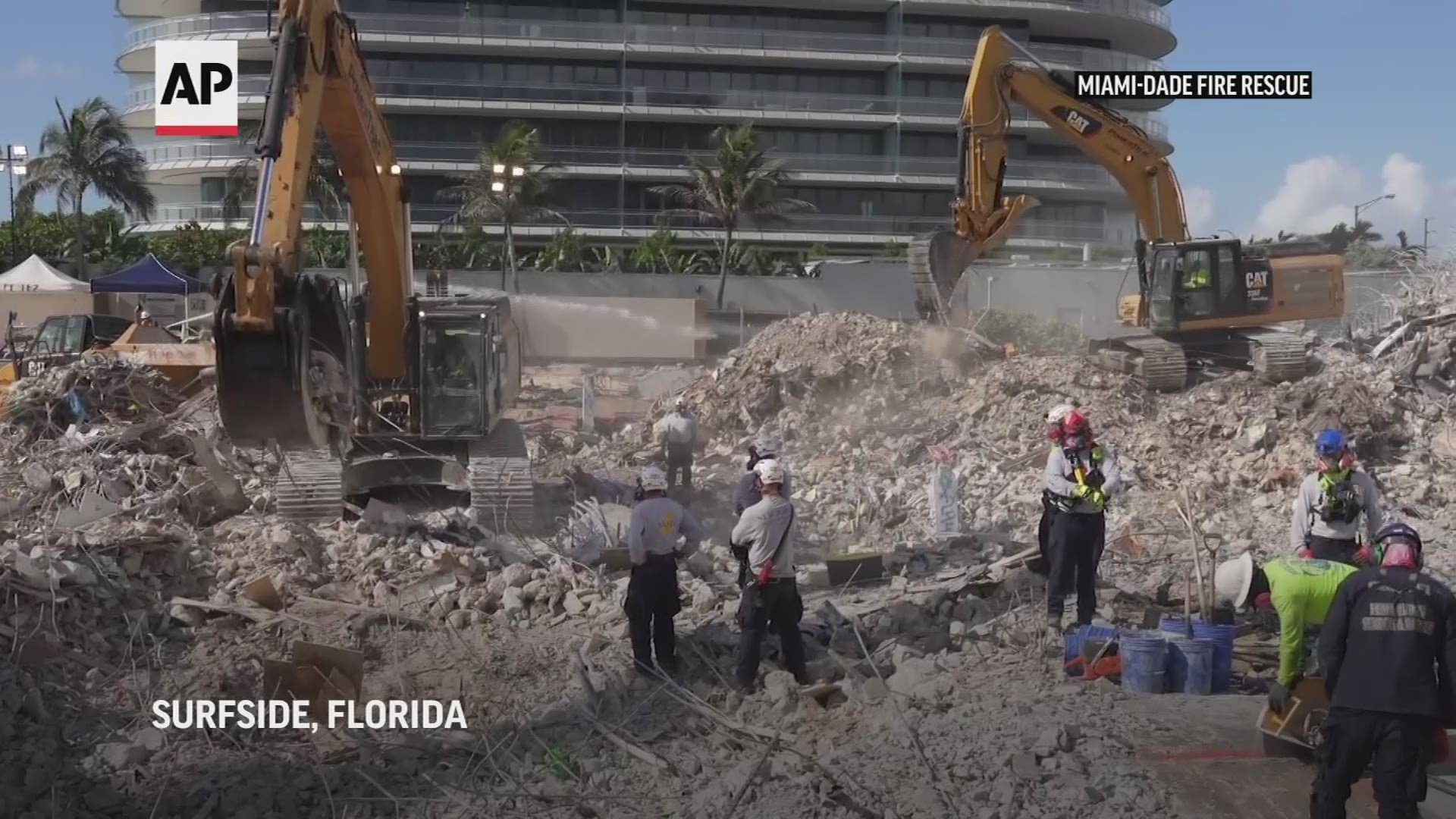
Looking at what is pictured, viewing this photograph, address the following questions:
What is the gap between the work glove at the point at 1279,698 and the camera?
6.12 metres

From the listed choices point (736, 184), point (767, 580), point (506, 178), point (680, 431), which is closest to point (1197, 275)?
point (680, 431)

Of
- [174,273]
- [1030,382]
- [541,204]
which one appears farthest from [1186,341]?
[541,204]

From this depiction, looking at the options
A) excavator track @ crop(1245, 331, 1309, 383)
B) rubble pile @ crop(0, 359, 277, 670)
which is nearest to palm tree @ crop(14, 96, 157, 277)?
rubble pile @ crop(0, 359, 277, 670)

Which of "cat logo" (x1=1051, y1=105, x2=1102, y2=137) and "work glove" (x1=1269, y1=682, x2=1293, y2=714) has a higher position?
"cat logo" (x1=1051, y1=105, x2=1102, y2=137)

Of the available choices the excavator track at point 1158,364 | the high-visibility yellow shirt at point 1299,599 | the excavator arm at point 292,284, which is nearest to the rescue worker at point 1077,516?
the high-visibility yellow shirt at point 1299,599

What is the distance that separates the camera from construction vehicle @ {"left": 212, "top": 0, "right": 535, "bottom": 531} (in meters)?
7.45

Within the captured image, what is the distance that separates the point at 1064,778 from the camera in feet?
20.4

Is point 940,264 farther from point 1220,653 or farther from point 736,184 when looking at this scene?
point 736,184

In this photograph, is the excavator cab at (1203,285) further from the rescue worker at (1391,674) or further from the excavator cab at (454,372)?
the rescue worker at (1391,674)

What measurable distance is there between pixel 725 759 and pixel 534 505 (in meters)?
6.29

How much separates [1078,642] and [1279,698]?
2015 millimetres

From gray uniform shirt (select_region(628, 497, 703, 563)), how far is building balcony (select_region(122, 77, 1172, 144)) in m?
40.9

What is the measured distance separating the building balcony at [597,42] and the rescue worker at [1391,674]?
43.9m

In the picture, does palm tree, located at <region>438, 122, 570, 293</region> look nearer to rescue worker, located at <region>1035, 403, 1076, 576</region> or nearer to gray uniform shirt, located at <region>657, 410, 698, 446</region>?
gray uniform shirt, located at <region>657, 410, 698, 446</region>
